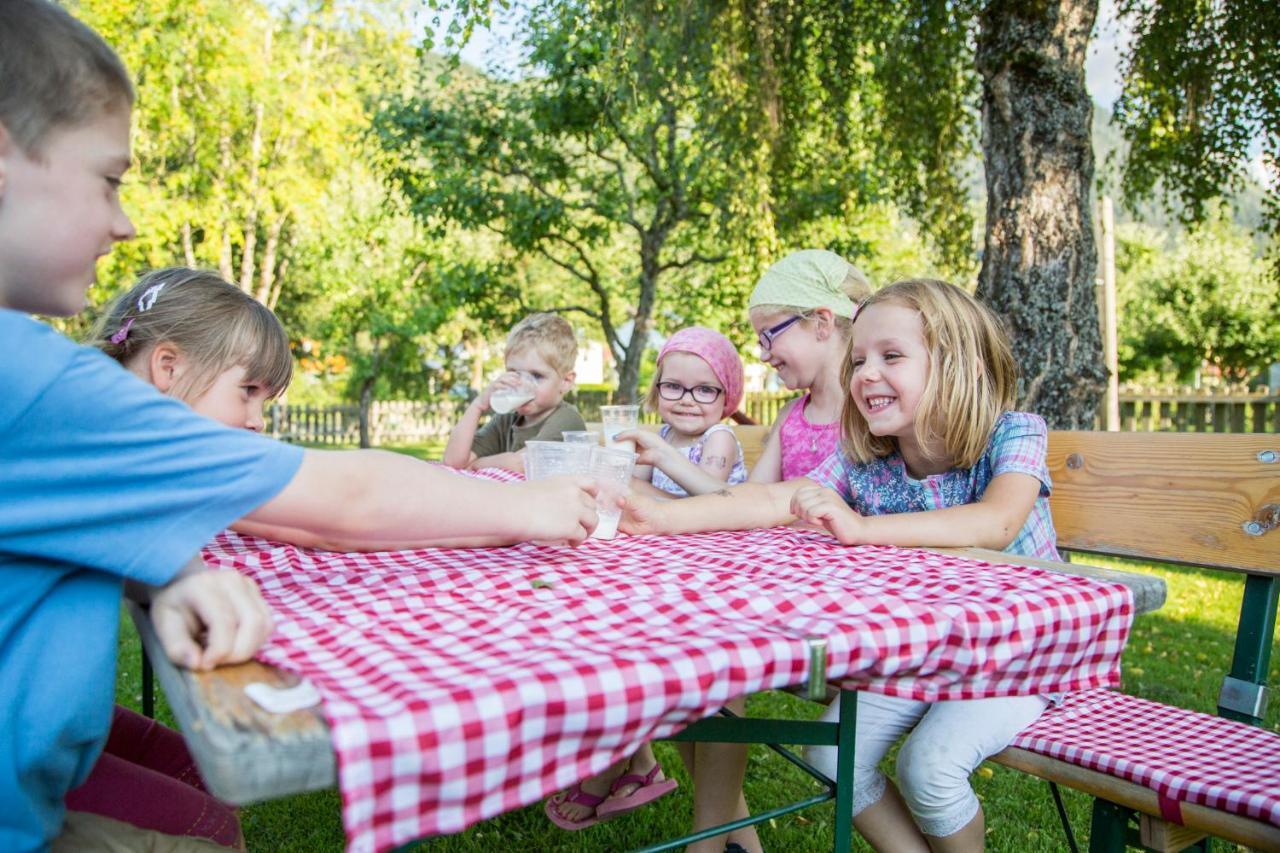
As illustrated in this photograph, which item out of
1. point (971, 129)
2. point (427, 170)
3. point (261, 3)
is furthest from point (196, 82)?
point (971, 129)

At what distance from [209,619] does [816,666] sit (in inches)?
23.9

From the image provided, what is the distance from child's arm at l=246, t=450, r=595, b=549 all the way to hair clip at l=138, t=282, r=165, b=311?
1194 mm

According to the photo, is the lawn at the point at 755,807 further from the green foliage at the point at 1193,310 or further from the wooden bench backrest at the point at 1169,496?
the green foliage at the point at 1193,310

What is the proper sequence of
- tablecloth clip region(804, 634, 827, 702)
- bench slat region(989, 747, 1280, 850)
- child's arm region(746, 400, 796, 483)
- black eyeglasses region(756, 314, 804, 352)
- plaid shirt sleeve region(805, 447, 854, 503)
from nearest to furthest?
tablecloth clip region(804, 634, 827, 702) < bench slat region(989, 747, 1280, 850) < plaid shirt sleeve region(805, 447, 854, 503) < child's arm region(746, 400, 796, 483) < black eyeglasses region(756, 314, 804, 352)


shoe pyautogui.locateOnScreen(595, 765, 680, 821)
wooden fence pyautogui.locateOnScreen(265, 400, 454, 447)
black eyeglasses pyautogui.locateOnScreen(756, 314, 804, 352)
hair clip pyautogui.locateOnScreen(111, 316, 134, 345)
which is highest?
black eyeglasses pyautogui.locateOnScreen(756, 314, 804, 352)

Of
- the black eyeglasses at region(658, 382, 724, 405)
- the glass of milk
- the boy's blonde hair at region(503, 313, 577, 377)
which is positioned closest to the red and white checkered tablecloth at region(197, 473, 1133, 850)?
the black eyeglasses at region(658, 382, 724, 405)

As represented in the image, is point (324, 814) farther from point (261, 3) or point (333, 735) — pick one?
point (261, 3)

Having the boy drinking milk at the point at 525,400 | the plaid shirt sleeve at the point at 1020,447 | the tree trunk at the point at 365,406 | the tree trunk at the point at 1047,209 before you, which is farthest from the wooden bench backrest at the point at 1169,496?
the tree trunk at the point at 365,406

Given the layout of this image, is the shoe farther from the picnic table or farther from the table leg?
the table leg

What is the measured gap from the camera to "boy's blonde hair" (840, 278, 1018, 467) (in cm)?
202

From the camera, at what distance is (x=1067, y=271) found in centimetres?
475

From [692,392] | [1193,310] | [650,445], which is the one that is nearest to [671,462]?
[650,445]

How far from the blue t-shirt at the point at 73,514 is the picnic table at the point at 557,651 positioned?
Result: 0.30ft

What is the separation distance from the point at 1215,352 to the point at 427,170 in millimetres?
31738
